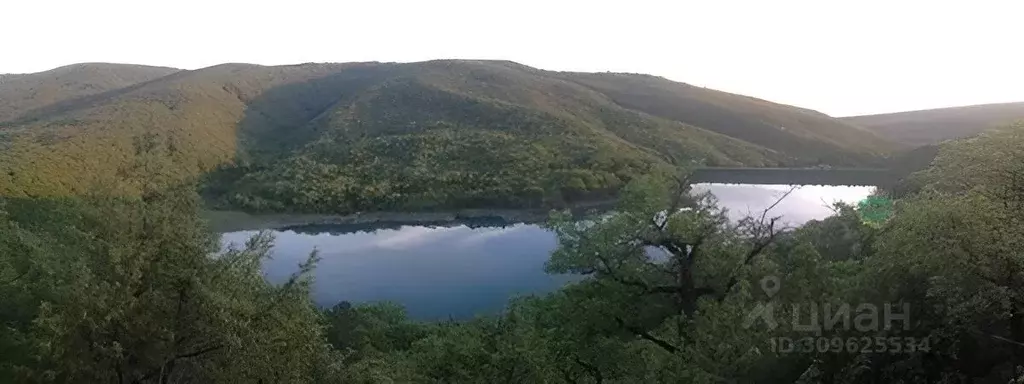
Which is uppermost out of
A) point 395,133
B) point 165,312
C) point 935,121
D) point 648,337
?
point 935,121

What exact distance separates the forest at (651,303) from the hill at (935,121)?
486ft

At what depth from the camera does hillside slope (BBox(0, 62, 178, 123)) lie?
116m

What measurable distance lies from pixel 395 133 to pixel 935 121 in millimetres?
141267

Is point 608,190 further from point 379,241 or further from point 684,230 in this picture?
point 684,230

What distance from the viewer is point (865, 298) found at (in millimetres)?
10648

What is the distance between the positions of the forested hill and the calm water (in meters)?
9.69

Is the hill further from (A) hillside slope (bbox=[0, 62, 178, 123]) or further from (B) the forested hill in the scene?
(A) hillside slope (bbox=[0, 62, 178, 123])

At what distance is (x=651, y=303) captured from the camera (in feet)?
55.6

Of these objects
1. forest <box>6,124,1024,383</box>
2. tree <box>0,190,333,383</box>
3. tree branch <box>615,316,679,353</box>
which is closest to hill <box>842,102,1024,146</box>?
forest <box>6,124,1024,383</box>

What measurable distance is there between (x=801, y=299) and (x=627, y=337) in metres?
5.13

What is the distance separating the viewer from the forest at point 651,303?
925cm

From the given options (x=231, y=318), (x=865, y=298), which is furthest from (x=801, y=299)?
(x=231, y=318)

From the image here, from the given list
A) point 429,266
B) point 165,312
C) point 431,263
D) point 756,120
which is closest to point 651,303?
point 165,312

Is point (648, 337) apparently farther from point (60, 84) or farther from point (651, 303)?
point (60, 84)
